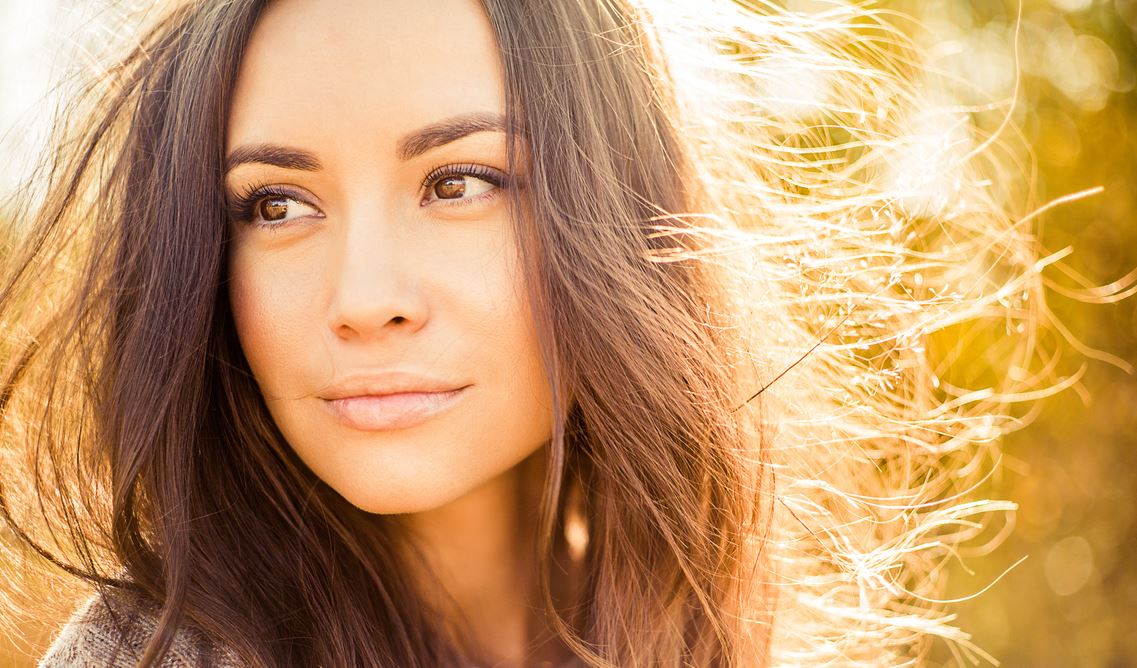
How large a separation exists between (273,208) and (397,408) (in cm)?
35

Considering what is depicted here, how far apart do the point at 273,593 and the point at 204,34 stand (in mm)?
837

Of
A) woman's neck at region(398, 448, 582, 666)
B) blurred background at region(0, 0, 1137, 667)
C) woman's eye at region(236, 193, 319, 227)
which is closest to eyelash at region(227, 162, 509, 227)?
woman's eye at region(236, 193, 319, 227)

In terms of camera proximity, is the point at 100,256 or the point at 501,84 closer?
the point at 501,84

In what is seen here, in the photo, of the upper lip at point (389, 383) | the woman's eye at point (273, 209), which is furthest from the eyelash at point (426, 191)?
the upper lip at point (389, 383)

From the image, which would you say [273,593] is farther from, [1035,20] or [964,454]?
[1035,20]

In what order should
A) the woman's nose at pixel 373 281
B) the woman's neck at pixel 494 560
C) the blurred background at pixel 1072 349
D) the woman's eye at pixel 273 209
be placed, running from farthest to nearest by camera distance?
the blurred background at pixel 1072 349 → the woman's neck at pixel 494 560 → the woman's eye at pixel 273 209 → the woman's nose at pixel 373 281

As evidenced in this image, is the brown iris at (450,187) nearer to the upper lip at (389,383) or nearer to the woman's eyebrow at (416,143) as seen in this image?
the woman's eyebrow at (416,143)

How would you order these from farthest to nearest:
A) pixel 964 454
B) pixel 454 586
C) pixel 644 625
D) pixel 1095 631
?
1. pixel 1095 631
2. pixel 964 454
3. pixel 454 586
4. pixel 644 625

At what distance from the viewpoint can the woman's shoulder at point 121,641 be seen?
148 centimetres

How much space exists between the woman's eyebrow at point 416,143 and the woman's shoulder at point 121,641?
0.68 meters

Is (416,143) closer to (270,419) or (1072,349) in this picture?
(270,419)

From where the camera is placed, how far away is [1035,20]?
279 cm

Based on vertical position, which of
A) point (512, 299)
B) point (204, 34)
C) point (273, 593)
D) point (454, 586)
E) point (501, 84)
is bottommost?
point (454, 586)

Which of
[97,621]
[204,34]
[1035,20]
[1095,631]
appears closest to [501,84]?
[204,34]
